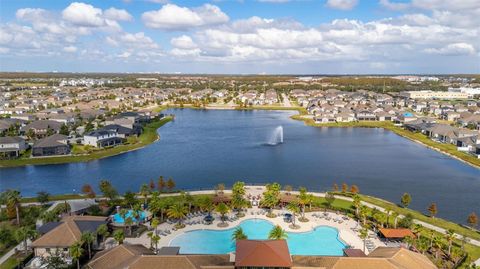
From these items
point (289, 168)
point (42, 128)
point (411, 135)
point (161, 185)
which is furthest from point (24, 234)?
Answer: point (411, 135)

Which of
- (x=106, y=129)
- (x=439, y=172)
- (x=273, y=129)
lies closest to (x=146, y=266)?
(x=439, y=172)

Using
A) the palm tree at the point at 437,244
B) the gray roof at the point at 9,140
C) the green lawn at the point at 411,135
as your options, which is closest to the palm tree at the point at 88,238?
the palm tree at the point at 437,244

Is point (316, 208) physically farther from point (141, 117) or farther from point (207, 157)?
point (141, 117)

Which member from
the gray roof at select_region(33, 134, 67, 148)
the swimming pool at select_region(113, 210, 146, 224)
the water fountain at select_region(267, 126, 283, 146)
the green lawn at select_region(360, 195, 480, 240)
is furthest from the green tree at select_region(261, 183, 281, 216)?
the gray roof at select_region(33, 134, 67, 148)

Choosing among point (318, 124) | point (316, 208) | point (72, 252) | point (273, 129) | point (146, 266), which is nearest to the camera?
point (146, 266)

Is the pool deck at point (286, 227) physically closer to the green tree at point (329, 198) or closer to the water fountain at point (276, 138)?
the green tree at point (329, 198)

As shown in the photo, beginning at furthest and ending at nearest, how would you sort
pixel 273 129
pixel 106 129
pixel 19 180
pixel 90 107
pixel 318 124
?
1. pixel 90 107
2. pixel 318 124
3. pixel 273 129
4. pixel 106 129
5. pixel 19 180

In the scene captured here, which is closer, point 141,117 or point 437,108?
point 141,117
